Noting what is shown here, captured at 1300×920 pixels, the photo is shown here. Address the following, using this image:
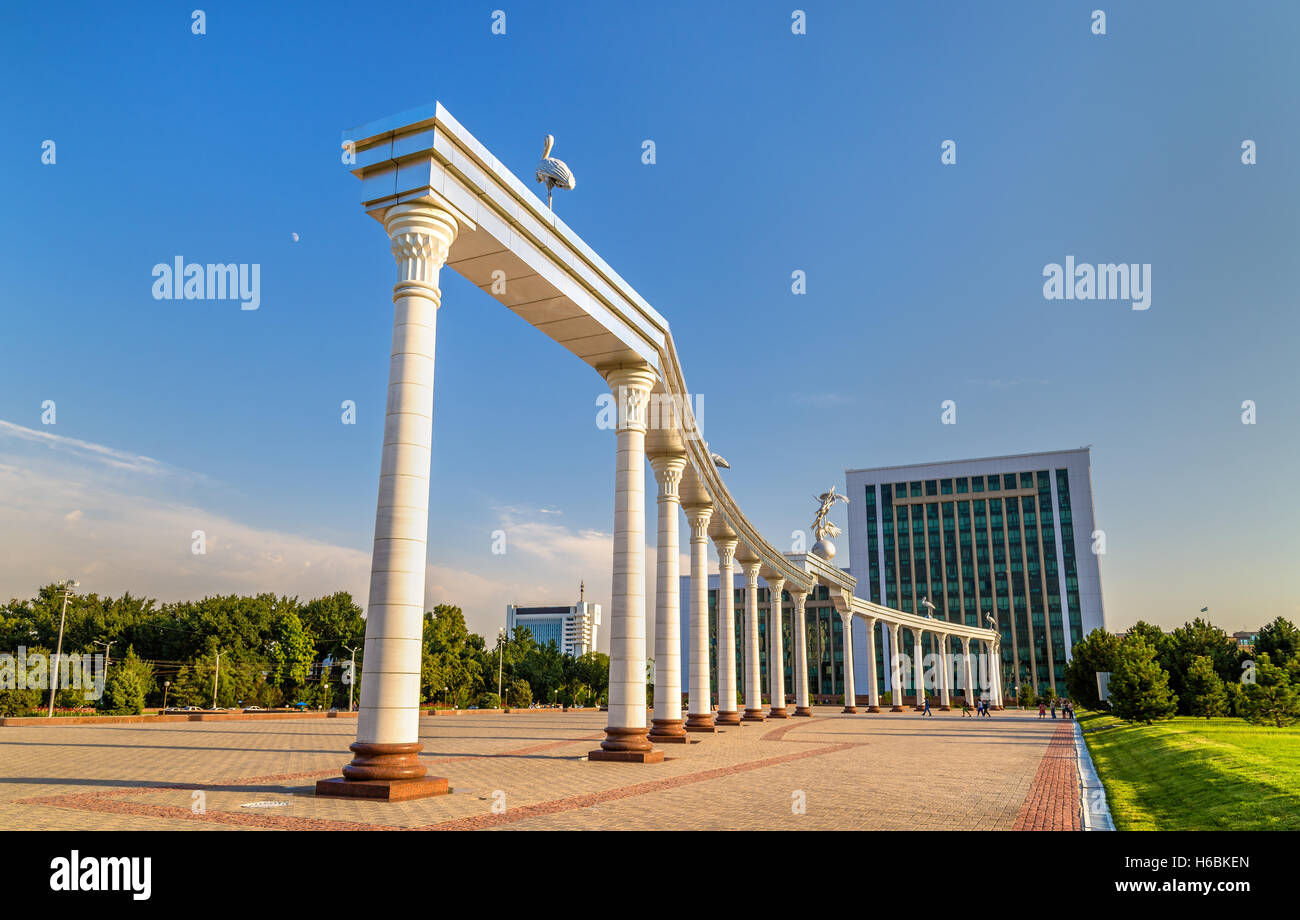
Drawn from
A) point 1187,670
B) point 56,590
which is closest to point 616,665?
point 1187,670

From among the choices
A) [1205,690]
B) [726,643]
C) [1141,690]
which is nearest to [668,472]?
[726,643]

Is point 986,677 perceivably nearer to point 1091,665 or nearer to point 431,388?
point 1091,665

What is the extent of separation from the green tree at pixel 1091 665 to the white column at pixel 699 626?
3134 centimetres

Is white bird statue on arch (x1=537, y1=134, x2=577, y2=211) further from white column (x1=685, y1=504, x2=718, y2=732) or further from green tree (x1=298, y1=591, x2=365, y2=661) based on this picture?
green tree (x1=298, y1=591, x2=365, y2=661)

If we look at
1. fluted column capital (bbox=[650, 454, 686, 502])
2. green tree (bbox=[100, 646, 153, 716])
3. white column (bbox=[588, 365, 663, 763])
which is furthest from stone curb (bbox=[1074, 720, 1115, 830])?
green tree (bbox=[100, 646, 153, 716])

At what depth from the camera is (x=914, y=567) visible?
120750mm

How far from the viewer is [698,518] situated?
1430 inches

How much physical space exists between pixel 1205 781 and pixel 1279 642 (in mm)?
35318

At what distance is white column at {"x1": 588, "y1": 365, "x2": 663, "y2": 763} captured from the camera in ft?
73.8

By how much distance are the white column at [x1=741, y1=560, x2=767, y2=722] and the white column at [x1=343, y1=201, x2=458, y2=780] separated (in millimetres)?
32831

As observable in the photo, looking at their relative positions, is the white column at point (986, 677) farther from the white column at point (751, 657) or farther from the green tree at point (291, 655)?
the green tree at point (291, 655)

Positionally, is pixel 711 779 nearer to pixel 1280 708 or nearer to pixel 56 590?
pixel 1280 708

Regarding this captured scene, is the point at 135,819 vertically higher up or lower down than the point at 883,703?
higher up
